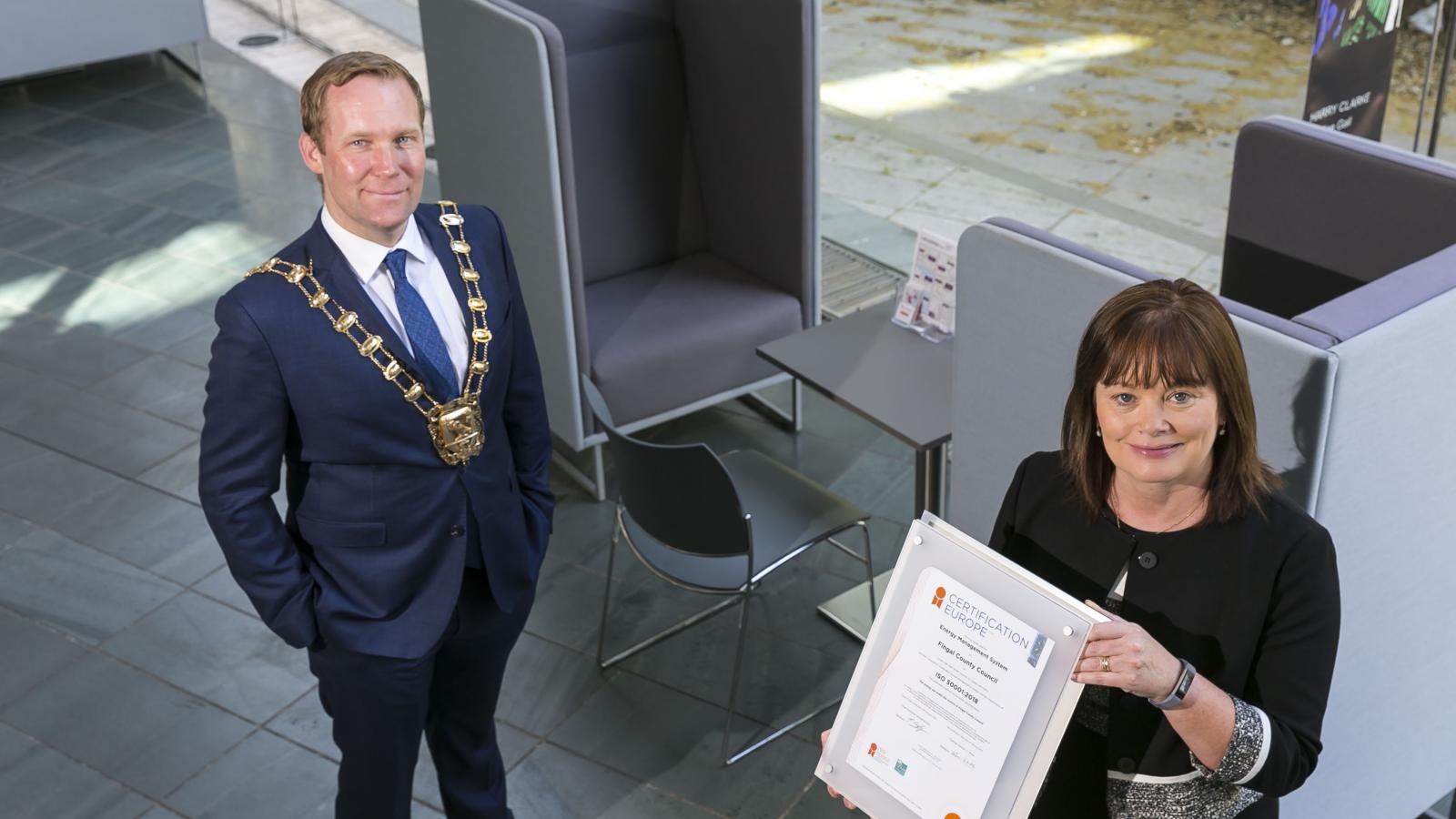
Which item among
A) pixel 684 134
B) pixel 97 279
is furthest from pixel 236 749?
pixel 97 279

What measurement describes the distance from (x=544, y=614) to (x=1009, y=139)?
449 cm

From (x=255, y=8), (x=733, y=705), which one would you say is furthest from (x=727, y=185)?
(x=255, y=8)

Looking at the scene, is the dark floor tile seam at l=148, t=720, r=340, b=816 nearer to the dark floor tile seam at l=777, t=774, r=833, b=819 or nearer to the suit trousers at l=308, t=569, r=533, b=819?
the suit trousers at l=308, t=569, r=533, b=819

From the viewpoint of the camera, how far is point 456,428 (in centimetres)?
234

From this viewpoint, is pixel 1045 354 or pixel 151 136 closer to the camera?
pixel 1045 354

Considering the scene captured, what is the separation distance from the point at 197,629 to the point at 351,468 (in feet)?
5.84

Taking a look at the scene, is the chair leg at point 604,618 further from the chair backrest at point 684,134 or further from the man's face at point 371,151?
the man's face at point 371,151

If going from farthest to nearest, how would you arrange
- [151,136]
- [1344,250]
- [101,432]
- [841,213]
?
[151,136], [841,213], [101,432], [1344,250]

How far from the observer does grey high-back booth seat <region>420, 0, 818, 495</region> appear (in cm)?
405

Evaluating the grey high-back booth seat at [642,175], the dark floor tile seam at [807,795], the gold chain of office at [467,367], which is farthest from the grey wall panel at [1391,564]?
the grey high-back booth seat at [642,175]

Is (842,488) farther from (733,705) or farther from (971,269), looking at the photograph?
(971,269)

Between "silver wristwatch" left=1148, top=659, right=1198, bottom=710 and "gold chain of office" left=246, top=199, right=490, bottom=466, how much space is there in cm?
119

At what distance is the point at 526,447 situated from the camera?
2.63 meters

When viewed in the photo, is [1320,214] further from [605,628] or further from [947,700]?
[605,628]
